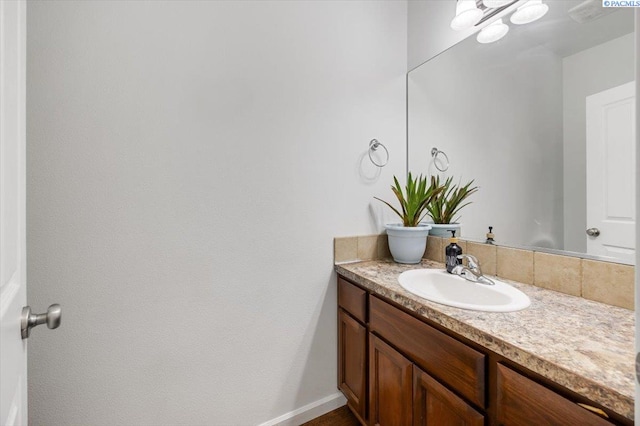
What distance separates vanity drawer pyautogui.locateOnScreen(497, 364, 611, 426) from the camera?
1.81ft

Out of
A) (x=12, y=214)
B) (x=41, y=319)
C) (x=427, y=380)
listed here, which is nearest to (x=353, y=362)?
(x=427, y=380)

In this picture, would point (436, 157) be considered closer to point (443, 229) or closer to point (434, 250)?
point (443, 229)

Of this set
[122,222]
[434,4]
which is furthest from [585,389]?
[434,4]

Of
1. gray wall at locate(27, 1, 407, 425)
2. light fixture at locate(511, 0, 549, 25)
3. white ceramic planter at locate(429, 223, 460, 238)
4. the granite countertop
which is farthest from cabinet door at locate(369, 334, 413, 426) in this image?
light fixture at locate(511, 0, 549, 25)

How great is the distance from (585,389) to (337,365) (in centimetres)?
119

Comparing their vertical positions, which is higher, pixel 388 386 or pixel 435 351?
pixel 435 351

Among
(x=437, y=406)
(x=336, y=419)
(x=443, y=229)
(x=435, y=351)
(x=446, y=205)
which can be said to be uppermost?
(x=446, y=205)

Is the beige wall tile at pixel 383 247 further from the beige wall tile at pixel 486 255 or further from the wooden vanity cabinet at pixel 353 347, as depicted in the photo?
the beige wall tile at pixel 486 255

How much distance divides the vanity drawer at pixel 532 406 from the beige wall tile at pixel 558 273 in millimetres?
569

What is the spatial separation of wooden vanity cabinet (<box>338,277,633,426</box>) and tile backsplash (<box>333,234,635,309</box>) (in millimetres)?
241

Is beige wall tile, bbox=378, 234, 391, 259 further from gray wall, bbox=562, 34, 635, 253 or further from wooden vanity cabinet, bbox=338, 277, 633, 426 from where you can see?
gray wall, bbox=562, 34, 635, 253

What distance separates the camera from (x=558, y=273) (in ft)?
3.42

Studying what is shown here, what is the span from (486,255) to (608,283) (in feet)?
1.40

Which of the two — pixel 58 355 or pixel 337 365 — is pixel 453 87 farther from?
pixel 58 355
